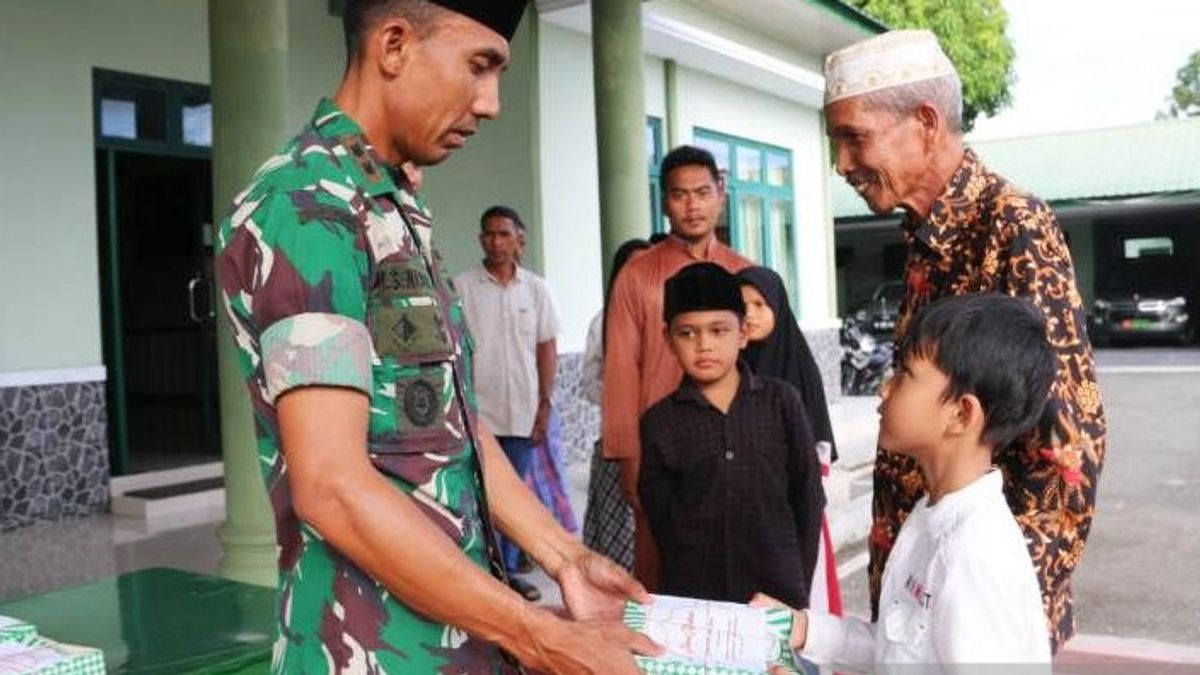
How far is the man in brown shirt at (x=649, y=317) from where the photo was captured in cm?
357

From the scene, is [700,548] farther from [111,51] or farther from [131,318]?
[131,318]

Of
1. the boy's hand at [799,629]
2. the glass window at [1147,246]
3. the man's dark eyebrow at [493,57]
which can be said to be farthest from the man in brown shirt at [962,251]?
the glass window at [1147,246]

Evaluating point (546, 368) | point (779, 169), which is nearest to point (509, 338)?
point (546, 368)

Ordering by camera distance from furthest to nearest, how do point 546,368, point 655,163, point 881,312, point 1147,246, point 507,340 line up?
point 1147,246 → point 881,312 → point 655,163 → point 546,368 → point 507,340

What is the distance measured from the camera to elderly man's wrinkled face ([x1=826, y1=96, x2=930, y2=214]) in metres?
1.75

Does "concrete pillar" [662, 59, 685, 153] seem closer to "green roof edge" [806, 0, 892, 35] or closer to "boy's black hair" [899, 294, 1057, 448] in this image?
"green roof edge" [806, 0, 892, 35]

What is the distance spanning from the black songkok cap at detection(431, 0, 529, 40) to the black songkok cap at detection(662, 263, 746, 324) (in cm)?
175

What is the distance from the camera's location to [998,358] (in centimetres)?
154

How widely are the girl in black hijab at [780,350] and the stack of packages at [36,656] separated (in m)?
2.24

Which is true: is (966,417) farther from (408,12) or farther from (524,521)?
(408,12)

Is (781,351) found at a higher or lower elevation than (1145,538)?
higher

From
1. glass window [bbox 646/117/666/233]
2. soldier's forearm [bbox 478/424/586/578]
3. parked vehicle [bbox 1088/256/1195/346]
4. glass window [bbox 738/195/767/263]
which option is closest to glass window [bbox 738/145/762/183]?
glass window [bbox 738/195/767/263]

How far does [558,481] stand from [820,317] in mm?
9148

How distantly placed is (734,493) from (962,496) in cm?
150
